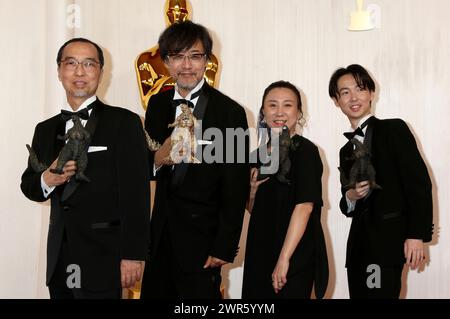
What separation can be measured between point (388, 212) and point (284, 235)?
1.44 feet

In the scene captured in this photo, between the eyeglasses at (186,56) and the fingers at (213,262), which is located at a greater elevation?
the eyeglasses at (186,56)

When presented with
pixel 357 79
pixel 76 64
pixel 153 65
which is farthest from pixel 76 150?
pixel 153 65

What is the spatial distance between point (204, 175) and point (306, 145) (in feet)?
1.43

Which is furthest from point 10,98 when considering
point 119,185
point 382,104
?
point 382,104

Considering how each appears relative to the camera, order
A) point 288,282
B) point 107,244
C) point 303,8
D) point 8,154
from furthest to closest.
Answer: point 303,8 < point 8,154 < point 288,282 < point 107,244

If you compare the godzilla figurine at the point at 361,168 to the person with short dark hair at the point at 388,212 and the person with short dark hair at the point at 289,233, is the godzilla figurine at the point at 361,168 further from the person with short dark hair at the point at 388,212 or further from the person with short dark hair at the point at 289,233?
the person with short dark hair at the point at 289,233

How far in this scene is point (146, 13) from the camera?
4.14m

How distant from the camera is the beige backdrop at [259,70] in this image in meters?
3.85

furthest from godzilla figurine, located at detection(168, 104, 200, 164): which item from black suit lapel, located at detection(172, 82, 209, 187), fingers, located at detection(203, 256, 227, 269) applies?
fingers, located at detection(203, 256, 227, 269)

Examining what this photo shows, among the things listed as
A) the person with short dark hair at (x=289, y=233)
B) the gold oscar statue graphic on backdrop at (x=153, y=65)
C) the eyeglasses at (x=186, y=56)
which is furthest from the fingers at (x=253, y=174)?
the gold oscar statue graphic on backdrop at (x=153, y=65)

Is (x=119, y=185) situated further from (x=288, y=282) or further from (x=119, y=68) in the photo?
(x=119, y=68)

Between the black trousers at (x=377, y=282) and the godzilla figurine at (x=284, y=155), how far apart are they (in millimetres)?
495

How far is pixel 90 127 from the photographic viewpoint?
2.42m

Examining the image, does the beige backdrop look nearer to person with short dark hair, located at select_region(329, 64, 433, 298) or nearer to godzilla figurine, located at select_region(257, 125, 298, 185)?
person with short dark hair, located at select_region(329, 64, 433, 298)
